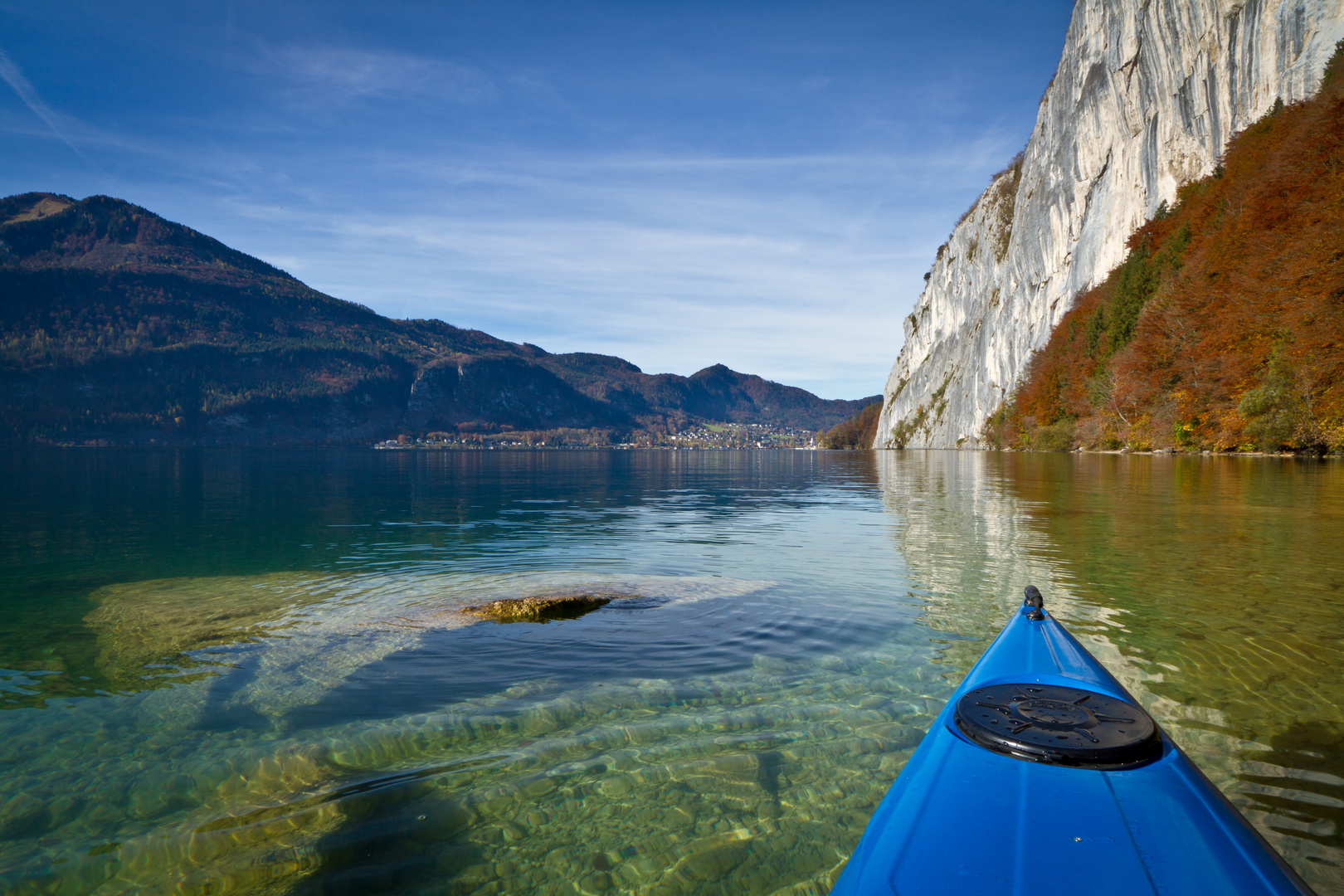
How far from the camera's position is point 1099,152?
7838 centimetres

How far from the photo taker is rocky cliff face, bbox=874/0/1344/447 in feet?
181

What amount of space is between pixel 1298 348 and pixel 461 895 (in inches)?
1770

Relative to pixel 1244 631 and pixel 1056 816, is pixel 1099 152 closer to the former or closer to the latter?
pixel 1244 631

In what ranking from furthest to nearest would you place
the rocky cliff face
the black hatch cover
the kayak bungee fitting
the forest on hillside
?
the rocky cliff face → the forest on hillside → the black hatch cover → the kayak bungee fitting

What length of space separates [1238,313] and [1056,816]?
50.1 m

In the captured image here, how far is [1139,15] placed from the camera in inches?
2638

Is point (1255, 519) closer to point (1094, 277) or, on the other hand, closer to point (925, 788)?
point (925, 788)

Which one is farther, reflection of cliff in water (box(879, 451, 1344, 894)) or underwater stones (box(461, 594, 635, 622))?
underwater stones (box(461, 594, 635, 622))

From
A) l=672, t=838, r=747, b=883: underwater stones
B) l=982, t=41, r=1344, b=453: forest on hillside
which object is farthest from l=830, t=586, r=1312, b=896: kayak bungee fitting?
l=982, t=41, r=1344, b=453: forest on hillside

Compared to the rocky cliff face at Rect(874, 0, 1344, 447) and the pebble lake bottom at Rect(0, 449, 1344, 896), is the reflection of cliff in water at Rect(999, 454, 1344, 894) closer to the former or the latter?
the pebble lake bottom at Rect(0, 449, 1344, 896)

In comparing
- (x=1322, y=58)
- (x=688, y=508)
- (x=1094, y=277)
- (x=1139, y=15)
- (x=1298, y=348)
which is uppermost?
(x=1139, y=15)

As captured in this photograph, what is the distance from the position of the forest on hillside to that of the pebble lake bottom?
24.7 metres

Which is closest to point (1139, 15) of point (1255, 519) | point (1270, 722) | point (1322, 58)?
point (1322, 58)

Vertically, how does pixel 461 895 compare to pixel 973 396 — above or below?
below
